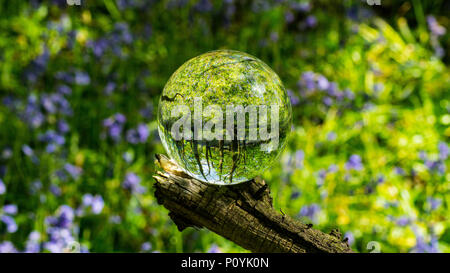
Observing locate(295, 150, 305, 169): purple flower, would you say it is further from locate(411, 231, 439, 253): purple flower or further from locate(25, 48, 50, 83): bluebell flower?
locate(25, 48, 50, 83): bluebell flower

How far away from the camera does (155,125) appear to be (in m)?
3.36

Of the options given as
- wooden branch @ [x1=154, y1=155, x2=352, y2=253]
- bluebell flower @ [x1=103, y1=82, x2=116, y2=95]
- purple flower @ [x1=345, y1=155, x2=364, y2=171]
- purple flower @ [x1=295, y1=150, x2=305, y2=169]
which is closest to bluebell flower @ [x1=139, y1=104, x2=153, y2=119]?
bluebell flower @ [x1=103, y1=82, x2=116, y2=95]

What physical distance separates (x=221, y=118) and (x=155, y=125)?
214 cm

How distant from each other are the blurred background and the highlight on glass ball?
40.4 inches

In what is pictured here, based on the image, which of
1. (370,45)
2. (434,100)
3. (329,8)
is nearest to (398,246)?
(434,100)

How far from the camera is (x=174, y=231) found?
8.52 ft

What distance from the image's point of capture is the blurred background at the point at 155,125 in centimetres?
279

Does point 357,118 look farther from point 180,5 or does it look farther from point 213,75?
point 213,75

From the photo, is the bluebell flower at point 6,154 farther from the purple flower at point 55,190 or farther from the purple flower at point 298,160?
the purple flower at point 298,160

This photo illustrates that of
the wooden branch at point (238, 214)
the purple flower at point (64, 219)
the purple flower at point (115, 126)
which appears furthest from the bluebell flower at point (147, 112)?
the wooden branch at point (238, 214)

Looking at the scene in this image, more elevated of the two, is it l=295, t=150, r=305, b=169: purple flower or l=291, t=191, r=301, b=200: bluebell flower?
l=295, t=150, r=305, b=169: purple flower

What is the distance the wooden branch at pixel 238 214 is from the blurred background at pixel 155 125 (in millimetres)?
930

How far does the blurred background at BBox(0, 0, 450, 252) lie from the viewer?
2.79 m

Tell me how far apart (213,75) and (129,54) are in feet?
9.64
